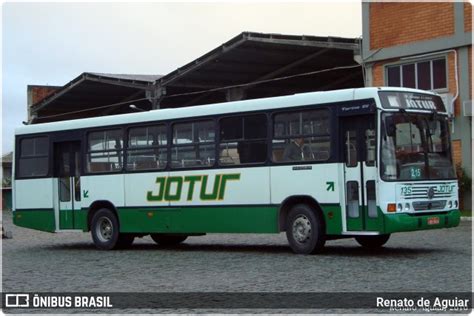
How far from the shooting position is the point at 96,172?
59.6ft

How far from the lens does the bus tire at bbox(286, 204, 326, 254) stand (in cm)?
1418

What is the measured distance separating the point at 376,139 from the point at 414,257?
83.8 inches

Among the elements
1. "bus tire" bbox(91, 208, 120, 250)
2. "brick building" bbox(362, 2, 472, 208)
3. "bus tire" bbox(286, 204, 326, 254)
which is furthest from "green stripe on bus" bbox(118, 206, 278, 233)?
"brick building" bbox(362, 2, 472, 208)

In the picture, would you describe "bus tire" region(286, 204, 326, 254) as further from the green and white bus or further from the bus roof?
the bus roof

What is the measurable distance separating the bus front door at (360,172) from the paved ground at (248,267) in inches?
27.2

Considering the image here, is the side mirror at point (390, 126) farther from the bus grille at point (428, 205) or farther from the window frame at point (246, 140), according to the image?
the window frame at point (246, 140)

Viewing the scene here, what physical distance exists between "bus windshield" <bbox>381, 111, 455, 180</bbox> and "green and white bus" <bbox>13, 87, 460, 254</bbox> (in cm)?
2

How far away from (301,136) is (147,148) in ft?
13.2

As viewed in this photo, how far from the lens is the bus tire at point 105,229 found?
17.7 meters

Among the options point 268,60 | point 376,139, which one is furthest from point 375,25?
point 376,139

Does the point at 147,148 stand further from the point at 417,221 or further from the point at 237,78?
the point at 237,78

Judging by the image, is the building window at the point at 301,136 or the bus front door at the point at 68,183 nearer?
the building window at the point at 301,136

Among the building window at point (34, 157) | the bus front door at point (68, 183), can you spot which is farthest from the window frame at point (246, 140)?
the building window at point (34, 157)

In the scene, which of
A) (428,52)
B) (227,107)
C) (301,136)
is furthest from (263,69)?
(301,136)
